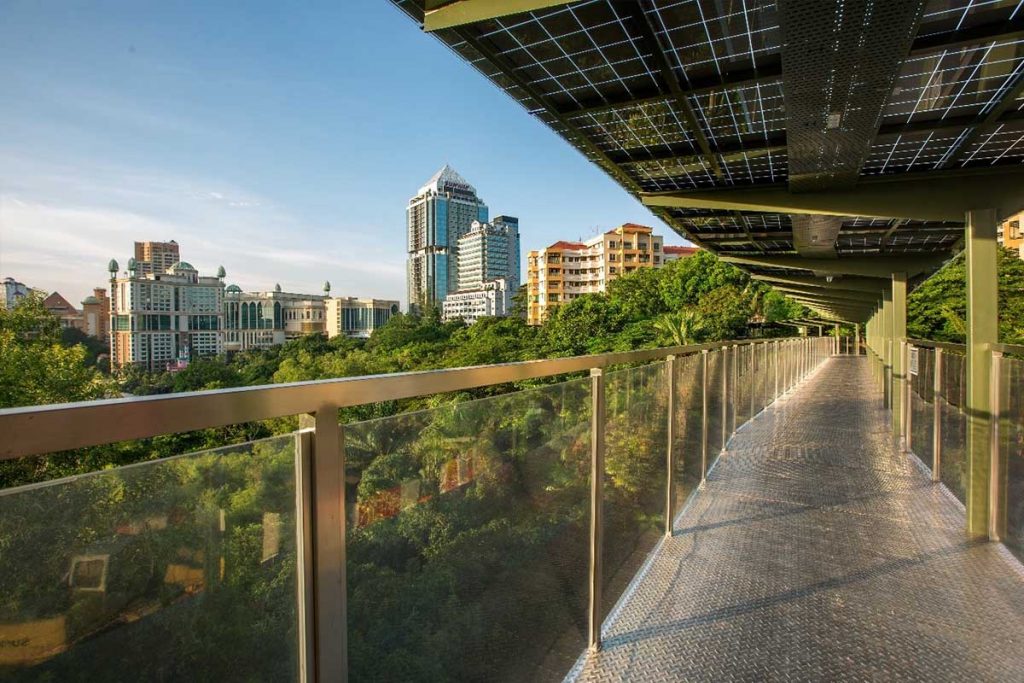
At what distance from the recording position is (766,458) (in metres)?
6.32

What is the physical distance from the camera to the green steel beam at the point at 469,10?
9.24ft

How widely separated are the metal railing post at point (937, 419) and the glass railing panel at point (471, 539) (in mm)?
4811

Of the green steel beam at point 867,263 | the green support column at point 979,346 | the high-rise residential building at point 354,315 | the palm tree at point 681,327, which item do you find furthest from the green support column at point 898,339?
the high-rise residential building at point 354,315

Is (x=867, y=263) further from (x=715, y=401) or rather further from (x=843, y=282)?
(x=715, y=401)

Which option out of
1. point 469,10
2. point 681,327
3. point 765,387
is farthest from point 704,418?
point 681,327

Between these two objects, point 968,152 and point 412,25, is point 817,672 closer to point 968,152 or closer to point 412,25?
point 412,25

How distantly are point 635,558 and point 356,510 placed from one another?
2.48 meters

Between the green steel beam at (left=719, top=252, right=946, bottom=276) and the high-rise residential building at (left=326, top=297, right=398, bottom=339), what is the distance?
149 meters

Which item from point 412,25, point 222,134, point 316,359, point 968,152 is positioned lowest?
point 316,359

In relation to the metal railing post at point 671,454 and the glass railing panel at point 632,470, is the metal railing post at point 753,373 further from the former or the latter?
the glass railing panel at point 632,470

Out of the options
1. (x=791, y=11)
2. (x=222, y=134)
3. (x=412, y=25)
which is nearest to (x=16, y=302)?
(x=412, y=25)

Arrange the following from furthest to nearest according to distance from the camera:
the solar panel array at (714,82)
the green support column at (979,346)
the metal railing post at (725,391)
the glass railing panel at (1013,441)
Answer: the metal railing post at (725,391)
the green support column at (979,346)
the glass railing panel at (1013,441)
the solar panel array at (714,82)

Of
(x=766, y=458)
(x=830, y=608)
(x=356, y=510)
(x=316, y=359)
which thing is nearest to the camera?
(x=356, y=510)

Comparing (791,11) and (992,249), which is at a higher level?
(791,11)
